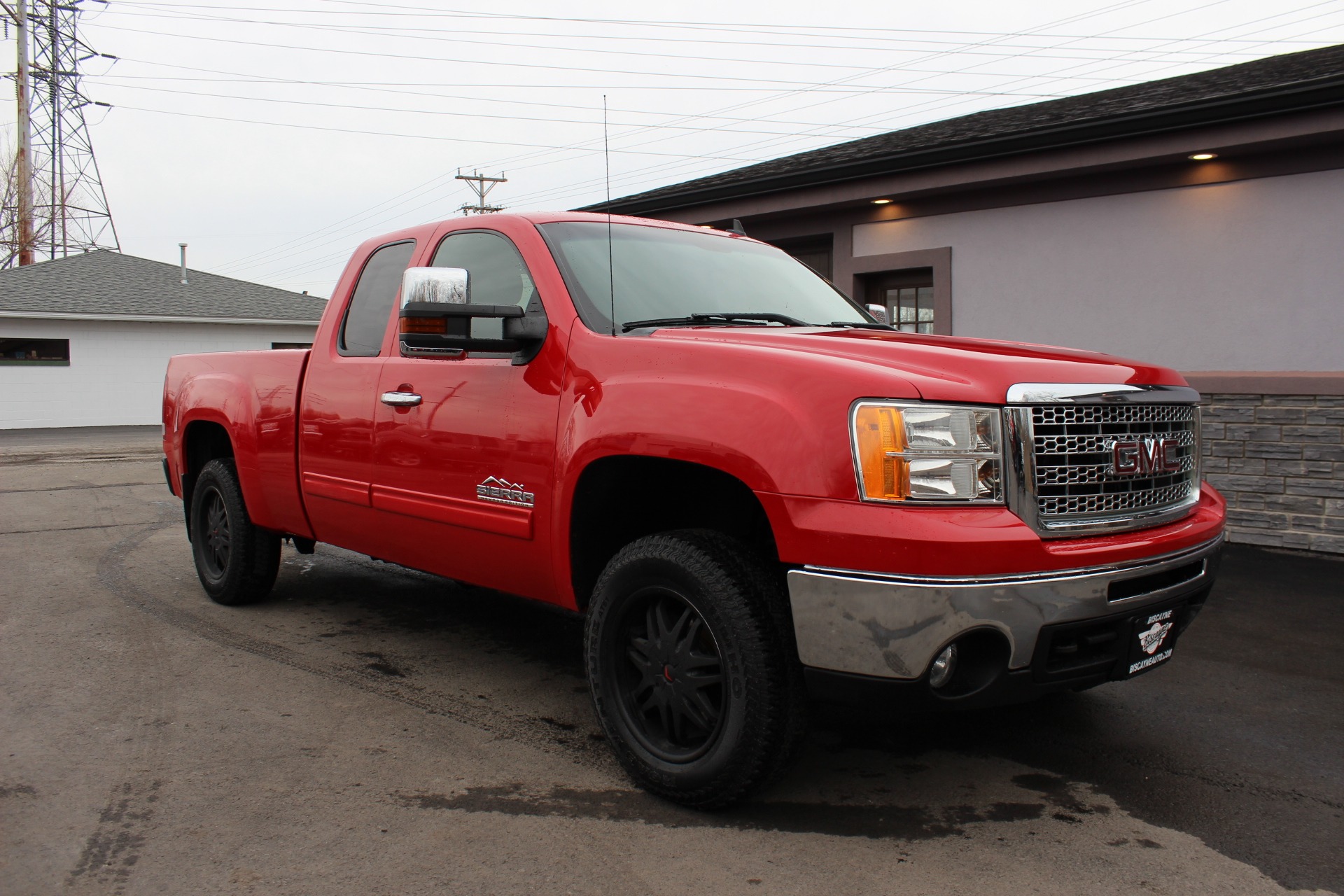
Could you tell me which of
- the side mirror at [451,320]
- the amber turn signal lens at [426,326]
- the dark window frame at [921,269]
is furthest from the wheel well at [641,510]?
the dark window frame at [921,269]

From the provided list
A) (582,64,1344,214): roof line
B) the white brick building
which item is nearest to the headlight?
(582,64,1344,214): roof line

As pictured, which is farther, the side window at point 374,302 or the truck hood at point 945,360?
the side window at point 374,302

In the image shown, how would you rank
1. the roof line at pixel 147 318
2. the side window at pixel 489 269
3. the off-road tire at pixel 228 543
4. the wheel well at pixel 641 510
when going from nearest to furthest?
the wheel well at pixel 641 510 → the side window at pixel 489 269 → the off-road tire at pixel 228 543 → the roof line at pixel 147 318

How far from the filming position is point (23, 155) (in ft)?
129

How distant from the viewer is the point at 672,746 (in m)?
3.27

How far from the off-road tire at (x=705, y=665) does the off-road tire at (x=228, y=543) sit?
10.0 ft

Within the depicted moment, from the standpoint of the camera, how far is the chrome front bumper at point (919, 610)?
2.66m

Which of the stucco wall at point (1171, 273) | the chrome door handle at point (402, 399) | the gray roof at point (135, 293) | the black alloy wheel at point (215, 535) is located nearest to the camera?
the chrome door handle at point (402, 399)

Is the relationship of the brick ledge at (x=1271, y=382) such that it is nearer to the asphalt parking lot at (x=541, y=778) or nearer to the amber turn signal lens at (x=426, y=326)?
the asphalt parking lot at (x=541, y=778)

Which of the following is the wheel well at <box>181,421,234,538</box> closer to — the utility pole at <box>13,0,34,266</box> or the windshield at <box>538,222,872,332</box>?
the windshield at <box>538,222,872,332</box>

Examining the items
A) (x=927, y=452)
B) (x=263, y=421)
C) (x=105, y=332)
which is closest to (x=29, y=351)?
(x=105, y=332)

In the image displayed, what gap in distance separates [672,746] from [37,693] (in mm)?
2884

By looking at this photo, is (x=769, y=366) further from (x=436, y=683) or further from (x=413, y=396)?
(x=436, y=683)

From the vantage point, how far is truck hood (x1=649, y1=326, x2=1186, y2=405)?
2816mm
